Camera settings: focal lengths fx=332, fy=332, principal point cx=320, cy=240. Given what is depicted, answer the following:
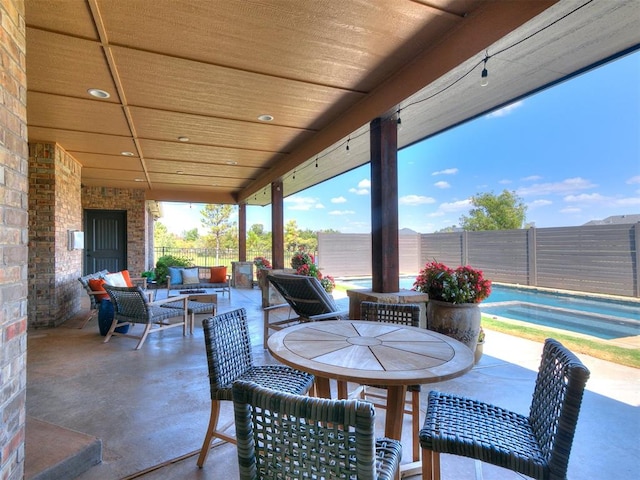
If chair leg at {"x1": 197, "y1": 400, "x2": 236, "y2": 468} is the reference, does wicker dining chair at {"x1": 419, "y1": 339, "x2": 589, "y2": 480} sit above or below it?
above

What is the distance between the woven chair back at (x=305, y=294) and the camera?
128 inches

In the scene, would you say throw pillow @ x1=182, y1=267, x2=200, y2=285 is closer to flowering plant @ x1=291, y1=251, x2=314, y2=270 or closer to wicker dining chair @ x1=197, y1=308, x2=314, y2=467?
flowering plant @ x1=291, y1=251, x2=314, y2=270

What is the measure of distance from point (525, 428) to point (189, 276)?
24.1 feet

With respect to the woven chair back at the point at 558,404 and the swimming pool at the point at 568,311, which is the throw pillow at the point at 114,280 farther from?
the swimming pool at the point at 568,311

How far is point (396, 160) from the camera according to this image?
3387mm

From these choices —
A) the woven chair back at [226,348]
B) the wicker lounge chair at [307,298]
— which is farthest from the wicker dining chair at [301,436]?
the wicker lounge chair at [307,298]

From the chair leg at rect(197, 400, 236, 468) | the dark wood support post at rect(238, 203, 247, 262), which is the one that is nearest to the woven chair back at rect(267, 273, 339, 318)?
the chair leg at rect(197, 400, 236, 468)

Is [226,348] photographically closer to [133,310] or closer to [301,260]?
[133,310]

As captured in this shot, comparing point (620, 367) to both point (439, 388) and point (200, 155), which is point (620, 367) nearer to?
point (439, 388)

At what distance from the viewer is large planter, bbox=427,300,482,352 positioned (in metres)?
3.21

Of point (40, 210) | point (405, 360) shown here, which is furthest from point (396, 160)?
point (40, 210)

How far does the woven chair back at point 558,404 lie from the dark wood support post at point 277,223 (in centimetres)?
564

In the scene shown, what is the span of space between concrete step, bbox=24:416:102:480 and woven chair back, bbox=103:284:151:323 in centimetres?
201

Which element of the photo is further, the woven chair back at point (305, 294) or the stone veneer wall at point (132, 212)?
the stone veneer wall at point (132, 212)
